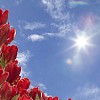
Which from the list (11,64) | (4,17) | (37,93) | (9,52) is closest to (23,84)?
(37,93)

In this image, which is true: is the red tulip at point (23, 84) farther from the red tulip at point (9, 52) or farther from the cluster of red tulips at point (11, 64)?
the red tulip at point (9, 52)

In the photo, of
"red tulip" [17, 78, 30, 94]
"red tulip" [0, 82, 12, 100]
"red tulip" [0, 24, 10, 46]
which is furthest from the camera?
"red tulip" [17, 78, 30, 94]

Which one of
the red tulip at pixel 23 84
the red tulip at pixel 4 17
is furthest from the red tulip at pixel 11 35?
the red tulip at pixel 23 84

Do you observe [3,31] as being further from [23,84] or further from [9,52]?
[23,84]

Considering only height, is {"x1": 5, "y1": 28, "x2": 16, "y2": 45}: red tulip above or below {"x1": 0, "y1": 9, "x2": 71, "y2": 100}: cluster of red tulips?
above

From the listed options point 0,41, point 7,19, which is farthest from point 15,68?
point 7,19

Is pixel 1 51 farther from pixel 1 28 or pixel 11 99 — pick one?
pixel 11 99

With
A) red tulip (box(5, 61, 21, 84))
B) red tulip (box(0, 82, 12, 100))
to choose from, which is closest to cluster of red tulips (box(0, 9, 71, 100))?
red tulip (box(5, 61, 21, 84))

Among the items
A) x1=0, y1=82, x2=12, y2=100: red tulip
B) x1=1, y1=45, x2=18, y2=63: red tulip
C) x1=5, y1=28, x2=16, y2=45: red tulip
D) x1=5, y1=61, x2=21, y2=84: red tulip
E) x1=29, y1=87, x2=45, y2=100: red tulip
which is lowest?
x1=0, y1=82, x2=12, y2=100: red tulip

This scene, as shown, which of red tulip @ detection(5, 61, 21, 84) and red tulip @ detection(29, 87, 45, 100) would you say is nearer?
red tulip @ detection(5, 61, 21, 84)

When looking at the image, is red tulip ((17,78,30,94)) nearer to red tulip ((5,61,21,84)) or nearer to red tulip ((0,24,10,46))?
red tulip ((5,61,21,84))

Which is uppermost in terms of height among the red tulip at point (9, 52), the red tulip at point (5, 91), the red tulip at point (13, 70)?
the red tulip at point (9, 52)

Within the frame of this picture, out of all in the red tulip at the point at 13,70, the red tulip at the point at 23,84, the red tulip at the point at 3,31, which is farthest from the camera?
the red tulip at the point at 23,84
